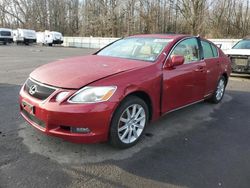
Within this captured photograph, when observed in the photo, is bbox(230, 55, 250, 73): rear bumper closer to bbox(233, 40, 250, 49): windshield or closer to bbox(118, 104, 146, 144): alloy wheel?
bbox(233, 40, 250, 49): windshield

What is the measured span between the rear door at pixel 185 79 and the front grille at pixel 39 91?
1706mm

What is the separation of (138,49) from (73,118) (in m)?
1.98

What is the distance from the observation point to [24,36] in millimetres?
36594

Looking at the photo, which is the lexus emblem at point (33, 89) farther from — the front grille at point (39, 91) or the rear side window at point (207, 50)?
the rear side window at point (207, 50)

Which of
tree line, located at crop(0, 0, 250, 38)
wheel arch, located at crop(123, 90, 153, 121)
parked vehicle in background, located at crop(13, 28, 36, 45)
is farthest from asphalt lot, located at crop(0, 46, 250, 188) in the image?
parked vehicle in background, located at crop(13, 28, 36, 45)

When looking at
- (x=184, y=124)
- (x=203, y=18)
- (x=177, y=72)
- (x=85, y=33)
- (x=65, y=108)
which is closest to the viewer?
(x=65, y=108)

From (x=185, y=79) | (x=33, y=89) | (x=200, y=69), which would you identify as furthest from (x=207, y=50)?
(x=33, y=89)

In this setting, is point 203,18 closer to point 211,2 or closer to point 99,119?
point 211,2

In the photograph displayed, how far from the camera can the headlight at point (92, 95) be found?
310 centimetres

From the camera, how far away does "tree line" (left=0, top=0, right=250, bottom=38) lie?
2980 centimetres

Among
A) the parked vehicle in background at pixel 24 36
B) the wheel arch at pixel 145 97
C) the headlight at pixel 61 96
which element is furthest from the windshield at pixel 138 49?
the parked vehicle in background at pixel 24 36

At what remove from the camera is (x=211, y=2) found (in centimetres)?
3139

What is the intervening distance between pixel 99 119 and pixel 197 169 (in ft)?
4.37

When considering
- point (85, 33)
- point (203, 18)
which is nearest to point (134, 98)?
point (203, 18)
